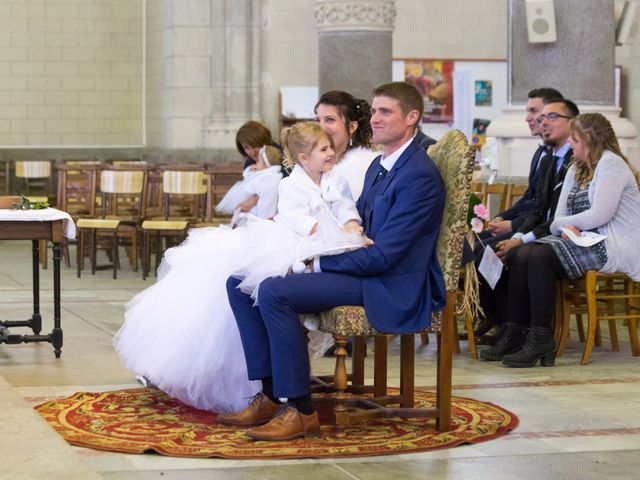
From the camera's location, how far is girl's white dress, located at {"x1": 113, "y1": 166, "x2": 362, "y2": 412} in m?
5.21

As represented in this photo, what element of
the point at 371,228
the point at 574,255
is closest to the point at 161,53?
the point at 574,255

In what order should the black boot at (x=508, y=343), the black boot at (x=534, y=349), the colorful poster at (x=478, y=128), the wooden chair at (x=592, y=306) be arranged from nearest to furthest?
the black boot at (x=534, y=349) → the wooden chair at (x=592, y=306) → the black boot at (x=508, y=343) → the colorful poster at (x=478, y=128)

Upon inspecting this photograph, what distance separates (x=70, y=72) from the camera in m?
18.3

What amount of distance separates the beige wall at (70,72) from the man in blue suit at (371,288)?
1347cm

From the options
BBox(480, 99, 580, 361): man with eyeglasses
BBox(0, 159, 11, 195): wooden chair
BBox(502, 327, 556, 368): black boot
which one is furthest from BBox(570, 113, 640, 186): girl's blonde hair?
BBox(0, 159, 11, 195): wooden chair

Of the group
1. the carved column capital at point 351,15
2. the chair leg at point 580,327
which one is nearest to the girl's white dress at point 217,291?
the chair leg at point 580,327

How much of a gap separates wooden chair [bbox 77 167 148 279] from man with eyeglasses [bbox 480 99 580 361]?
4.94 m

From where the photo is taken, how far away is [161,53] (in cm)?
1770

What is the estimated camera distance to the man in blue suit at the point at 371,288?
5.07 meters

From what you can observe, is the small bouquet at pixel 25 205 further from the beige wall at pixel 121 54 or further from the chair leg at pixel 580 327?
the beige wall at pixel 121 54

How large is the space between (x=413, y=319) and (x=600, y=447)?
823 millimetres

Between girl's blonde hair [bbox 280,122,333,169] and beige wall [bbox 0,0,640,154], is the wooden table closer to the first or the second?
girl's blonde hair [bbox 280,122,333,169]

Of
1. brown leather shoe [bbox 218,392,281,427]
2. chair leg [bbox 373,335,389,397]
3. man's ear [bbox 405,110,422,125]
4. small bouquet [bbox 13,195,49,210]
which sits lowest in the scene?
brown leather shoe [bbox 218,392,281,427]

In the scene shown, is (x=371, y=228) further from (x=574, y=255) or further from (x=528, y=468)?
(x=574, y=255)
